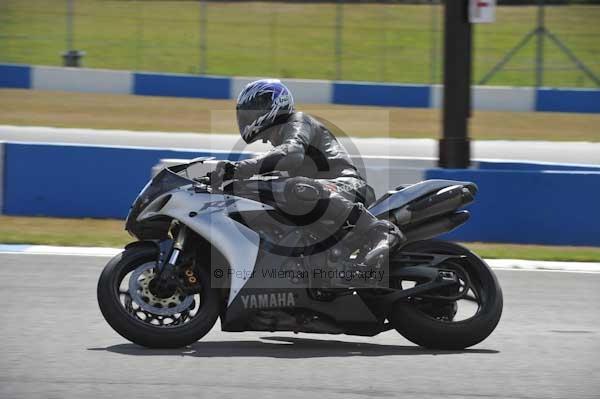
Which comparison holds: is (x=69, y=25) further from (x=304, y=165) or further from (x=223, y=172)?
(x=223, y=172)

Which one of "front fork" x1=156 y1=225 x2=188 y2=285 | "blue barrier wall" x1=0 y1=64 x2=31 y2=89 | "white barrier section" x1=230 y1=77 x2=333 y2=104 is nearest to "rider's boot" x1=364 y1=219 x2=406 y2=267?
"front fork" x1=156 y1=225 x2=188 y2=285

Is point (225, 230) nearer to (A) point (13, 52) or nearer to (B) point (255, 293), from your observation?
(B) point (255, 293)

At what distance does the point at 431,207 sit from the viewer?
6012mm

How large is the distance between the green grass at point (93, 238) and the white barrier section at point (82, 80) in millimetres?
11420

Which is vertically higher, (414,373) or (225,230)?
(225,230)

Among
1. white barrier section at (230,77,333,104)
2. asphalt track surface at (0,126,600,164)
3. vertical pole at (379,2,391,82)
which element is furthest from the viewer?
vertical pole at (379,2,391,82)

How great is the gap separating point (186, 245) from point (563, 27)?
869 inches

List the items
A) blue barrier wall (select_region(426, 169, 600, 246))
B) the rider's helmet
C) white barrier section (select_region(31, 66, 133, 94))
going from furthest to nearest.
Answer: white barrier section (select_region(31, 66, 133, 94))
blue barrier wall (select_region(426, 169, 600, 246))
the rider's helmet

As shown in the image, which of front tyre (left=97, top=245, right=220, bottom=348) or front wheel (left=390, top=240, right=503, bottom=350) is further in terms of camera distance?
front wheel (left=390, top=240, right=503, bottom=350)

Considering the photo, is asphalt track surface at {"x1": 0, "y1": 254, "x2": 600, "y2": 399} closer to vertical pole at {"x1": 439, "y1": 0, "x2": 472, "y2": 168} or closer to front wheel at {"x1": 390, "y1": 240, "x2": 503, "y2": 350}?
front wheel at {"x1": 390, "y1": 240, "x2": 503, "y2": 350}

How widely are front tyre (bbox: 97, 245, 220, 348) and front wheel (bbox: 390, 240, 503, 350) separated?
1074 millimetres

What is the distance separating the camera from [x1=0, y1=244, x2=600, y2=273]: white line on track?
884 centimetres

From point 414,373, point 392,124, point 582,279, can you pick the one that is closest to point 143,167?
point 582,279

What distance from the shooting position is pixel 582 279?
8.43 metres
